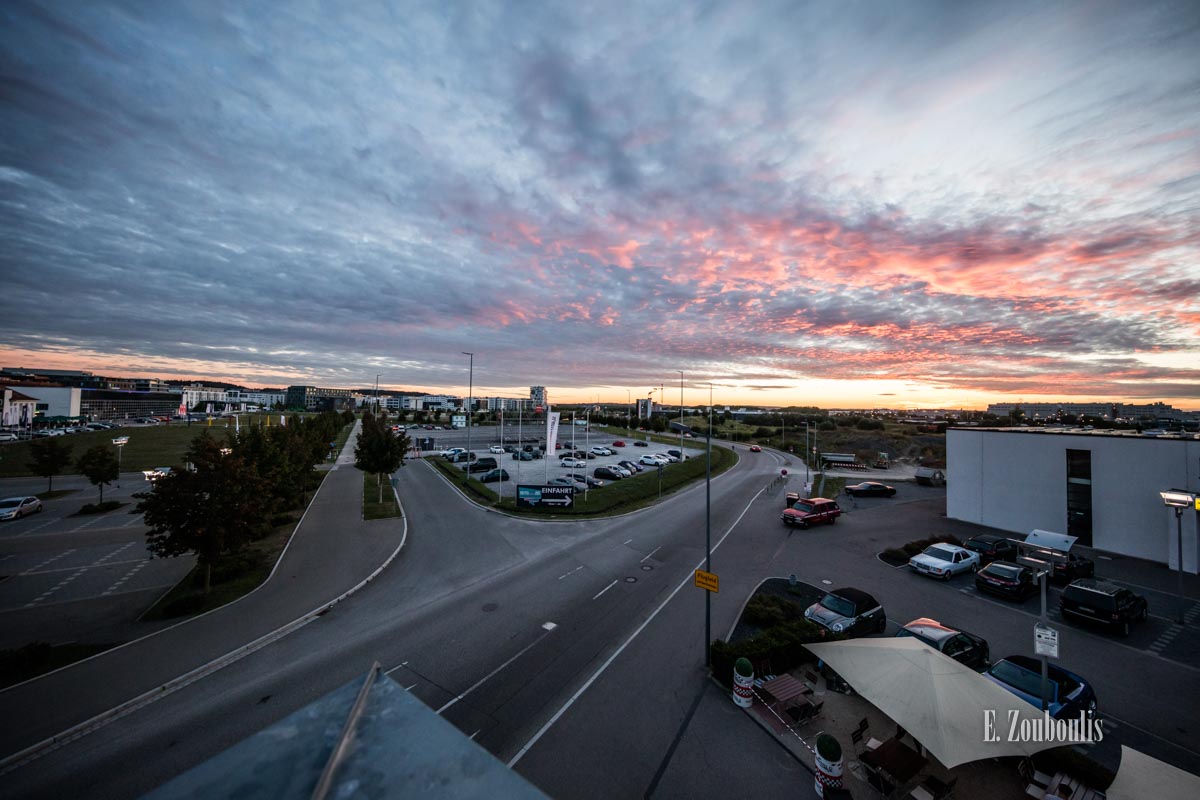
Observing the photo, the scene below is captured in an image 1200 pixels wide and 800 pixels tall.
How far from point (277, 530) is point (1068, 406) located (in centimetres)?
23450

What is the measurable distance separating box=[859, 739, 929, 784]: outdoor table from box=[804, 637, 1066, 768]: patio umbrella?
1298 mm

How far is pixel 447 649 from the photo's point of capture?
13227 millimetres

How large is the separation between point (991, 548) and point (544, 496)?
25.4m

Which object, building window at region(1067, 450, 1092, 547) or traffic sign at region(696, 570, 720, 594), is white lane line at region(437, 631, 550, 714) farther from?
building window at region(1067, 450, 1092, 547)

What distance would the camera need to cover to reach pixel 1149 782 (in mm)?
7184

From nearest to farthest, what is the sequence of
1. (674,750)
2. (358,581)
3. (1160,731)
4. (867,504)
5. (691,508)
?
(674,750), (1160,731), (358,581), (691,508), (867,504)

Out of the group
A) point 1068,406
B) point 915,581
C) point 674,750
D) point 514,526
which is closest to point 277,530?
point 514,526

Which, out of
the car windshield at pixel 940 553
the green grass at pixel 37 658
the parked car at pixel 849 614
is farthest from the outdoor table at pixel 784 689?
the green grass at pixel 37 658

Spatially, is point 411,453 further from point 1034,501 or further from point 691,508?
point 1034,501

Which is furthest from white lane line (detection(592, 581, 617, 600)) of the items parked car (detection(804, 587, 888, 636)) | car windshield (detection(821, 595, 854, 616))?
car windshield (detection(821, 595, 854, 616))

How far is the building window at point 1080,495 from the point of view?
2356 centimetres

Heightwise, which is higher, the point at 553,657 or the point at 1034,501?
the point at 1034,501

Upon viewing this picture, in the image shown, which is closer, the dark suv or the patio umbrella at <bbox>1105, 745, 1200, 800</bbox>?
the patio umbrella at <bbox>1105, 745, 1200, 800</bbox>

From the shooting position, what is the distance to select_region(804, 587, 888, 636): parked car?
14.1 meters
